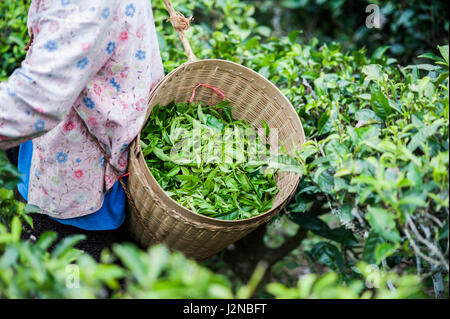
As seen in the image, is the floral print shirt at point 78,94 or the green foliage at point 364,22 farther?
the green foliage at point 364,22

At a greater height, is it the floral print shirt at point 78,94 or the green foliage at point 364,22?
the floral print shirt at point 78,94

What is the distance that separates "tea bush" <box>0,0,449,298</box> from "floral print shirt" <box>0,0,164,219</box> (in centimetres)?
20

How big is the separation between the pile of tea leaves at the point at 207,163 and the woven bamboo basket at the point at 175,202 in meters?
0.06

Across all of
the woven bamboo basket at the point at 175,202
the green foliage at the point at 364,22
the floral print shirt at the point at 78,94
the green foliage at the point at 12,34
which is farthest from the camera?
the green foliage at the point at 364,22

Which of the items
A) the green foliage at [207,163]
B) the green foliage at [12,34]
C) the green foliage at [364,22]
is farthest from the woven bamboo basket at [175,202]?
the green foliage at [364,22]

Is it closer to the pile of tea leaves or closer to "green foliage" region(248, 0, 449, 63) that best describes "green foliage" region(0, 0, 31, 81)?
the pile of tea leaves

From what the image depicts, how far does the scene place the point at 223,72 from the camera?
1.59 metres

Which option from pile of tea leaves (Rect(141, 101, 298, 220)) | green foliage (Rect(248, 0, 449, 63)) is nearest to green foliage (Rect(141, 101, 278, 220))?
pile of tea leaves (Rect(141, 101, 298, 220))

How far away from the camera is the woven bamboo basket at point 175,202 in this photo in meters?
1.29

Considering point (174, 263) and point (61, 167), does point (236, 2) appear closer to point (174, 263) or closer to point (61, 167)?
point (61, 167)

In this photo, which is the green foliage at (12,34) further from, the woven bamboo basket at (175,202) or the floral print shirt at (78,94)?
the woven bamboo basket at (175,202)

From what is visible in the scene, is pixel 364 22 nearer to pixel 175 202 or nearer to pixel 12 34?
pixel 12 34

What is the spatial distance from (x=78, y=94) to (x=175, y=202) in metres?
0.39
